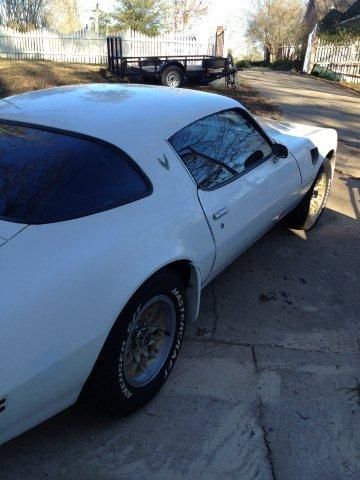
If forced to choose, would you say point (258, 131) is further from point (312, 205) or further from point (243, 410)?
point (243, 410)

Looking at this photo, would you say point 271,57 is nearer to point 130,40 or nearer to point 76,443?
point 130,40

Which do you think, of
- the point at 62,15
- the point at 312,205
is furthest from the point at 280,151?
the point at 62,15

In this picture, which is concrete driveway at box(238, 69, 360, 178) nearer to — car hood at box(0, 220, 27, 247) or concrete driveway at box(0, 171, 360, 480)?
concrete driveway at box(0, 171, 360, 480)

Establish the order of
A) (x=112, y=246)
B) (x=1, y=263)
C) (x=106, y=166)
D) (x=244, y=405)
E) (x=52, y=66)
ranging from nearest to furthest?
(x=1, y=263), (x=112, y=246), (x=106, y=166), (x=244, y=405), (x=52, y=66)

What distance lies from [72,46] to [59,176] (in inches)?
840

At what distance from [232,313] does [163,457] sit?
1389 millimetres

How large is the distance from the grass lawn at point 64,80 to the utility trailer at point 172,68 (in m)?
0.44

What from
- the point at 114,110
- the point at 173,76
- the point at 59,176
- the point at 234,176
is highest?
the point at 114,110

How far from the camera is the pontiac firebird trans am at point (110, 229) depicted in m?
1.82

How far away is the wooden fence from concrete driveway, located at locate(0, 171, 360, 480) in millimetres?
18797

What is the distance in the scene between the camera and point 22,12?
3253cm

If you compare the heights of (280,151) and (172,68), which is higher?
(280,151)

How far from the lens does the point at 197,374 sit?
111 inches

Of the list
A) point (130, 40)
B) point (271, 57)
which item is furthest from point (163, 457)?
point (271, 57)
